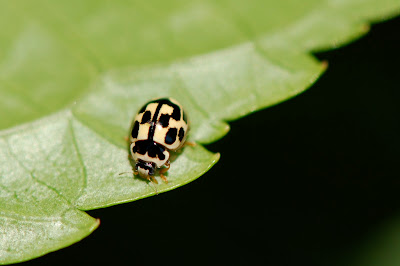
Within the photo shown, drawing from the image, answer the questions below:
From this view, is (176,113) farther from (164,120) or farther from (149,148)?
(149,148)

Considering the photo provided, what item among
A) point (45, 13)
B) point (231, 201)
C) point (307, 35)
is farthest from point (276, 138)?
point (45, 13)

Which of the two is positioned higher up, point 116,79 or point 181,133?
point 116,79

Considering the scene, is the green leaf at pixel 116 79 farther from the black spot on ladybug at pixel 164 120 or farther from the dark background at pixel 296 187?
the dark background at pixel 296 187

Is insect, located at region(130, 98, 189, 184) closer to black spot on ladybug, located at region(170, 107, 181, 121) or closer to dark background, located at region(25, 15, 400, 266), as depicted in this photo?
black spot on ladybug, located at region(170, 107, 181, 121)

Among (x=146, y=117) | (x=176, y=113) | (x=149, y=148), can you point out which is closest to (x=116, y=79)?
(x=146, y=117)

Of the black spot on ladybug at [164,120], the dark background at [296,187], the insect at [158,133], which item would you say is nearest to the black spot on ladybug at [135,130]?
the insect at [158,133]

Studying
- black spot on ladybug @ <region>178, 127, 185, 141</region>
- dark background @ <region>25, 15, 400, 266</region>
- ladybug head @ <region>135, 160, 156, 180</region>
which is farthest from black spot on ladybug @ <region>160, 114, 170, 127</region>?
dark background @ <region>25, 15, 400, 266</region>

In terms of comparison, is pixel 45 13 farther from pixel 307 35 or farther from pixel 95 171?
pixel 307 35
